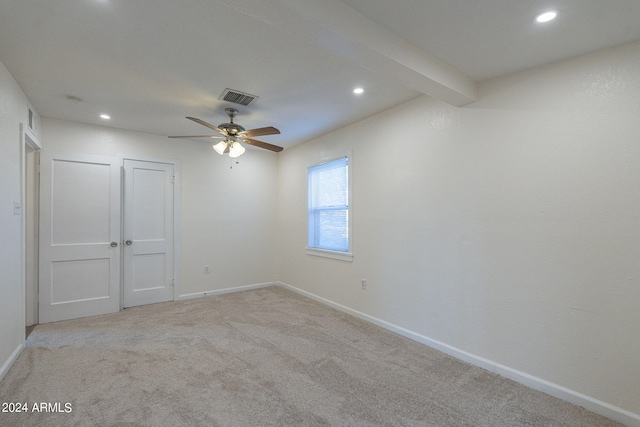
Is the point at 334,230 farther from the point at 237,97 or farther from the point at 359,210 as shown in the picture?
the point at 237,97

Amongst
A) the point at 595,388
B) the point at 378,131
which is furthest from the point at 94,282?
the point at 595,388

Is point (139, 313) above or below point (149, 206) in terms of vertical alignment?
below

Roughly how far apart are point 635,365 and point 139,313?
4988mm

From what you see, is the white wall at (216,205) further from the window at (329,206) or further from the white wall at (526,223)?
the white wall at (526,223)

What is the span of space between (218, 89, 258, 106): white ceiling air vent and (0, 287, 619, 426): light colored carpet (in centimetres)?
258

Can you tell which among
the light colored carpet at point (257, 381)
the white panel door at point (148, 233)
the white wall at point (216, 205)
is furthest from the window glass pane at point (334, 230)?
the white panel door at point (148, 233)

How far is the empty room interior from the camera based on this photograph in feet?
6.30

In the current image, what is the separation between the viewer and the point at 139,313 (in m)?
4.00

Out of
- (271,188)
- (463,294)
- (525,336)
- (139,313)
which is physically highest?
(271,188)

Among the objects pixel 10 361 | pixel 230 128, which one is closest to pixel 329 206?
pixel 230 128

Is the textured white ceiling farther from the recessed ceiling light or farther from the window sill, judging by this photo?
the window sill

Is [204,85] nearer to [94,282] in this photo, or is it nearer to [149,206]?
[149,206]

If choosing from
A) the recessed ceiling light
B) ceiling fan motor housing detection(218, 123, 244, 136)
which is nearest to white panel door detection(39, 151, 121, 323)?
ceiling fan motor housing detection(218, 123, 244, 136)

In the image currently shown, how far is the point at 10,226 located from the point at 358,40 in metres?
3.27
